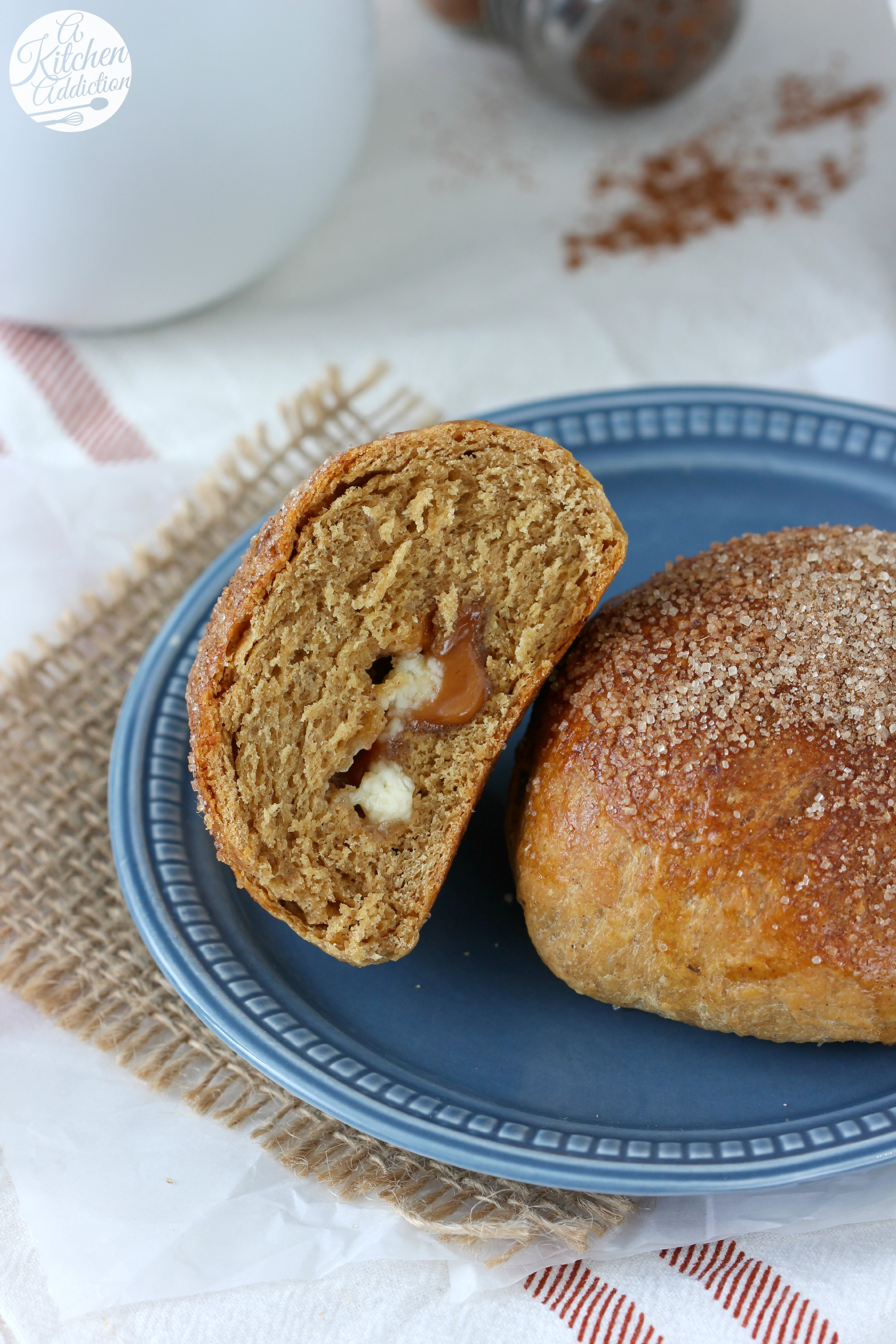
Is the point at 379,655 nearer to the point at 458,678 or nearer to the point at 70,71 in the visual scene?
the point at 458,678

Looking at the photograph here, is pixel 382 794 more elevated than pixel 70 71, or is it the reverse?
pixel 70 71

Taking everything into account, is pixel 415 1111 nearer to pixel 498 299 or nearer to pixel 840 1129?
pixel 840 1129

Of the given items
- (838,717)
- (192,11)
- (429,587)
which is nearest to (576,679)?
(429,587)

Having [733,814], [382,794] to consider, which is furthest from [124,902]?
[733,814]

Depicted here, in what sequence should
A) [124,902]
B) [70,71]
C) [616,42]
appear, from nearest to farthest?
[124,902] < [70,71] < [616,42]

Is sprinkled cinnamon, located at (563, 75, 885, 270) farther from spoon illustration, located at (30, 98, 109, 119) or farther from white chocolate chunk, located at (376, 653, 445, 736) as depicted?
white chocolate chunk, located at (376, 653, 445, 736)

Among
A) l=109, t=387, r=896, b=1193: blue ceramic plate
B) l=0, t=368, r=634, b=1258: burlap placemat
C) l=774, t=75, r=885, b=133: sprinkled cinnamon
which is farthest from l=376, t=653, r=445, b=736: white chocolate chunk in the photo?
l=774, t=75, r=885, b=133: sprinkled cinnamon
